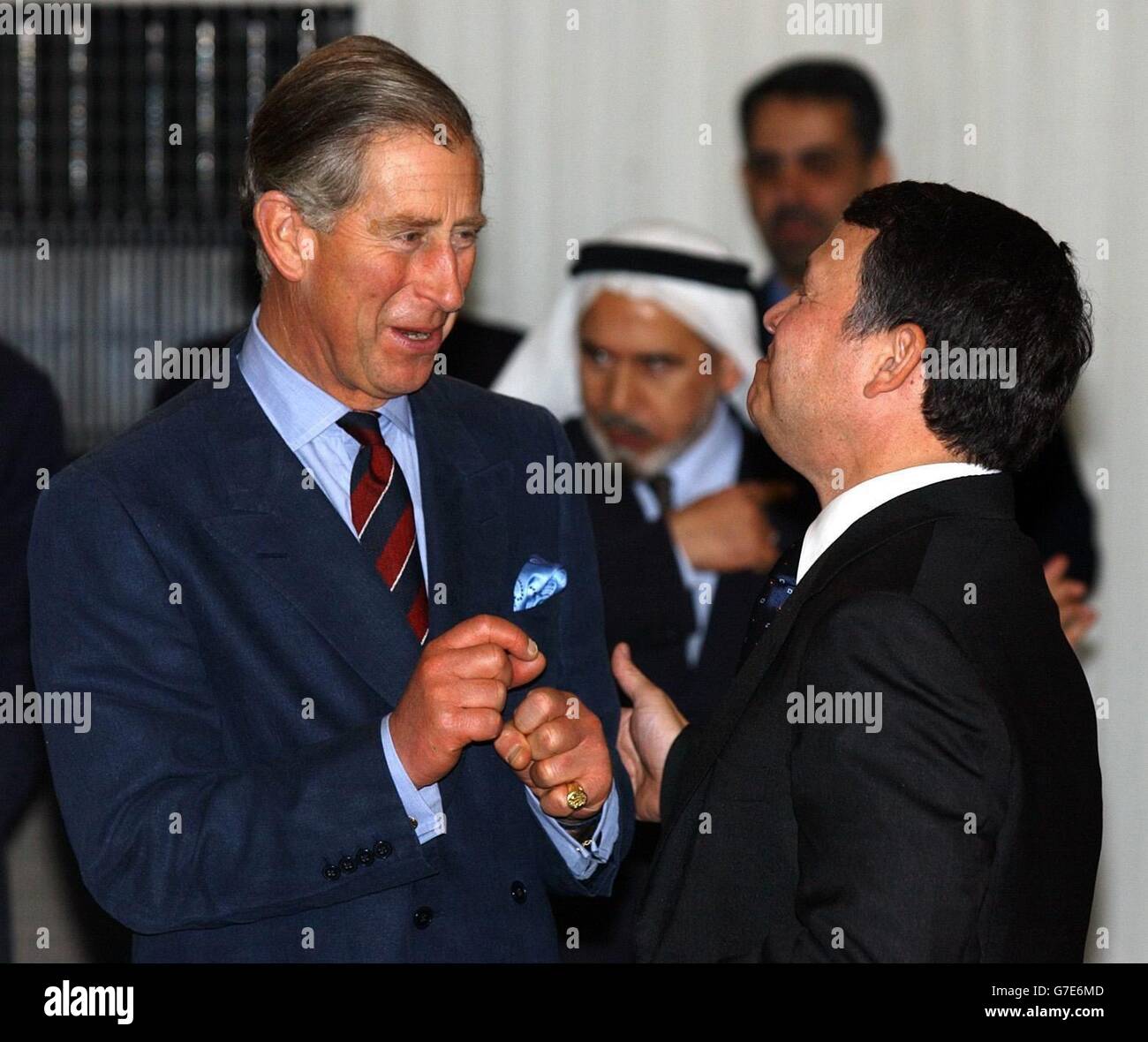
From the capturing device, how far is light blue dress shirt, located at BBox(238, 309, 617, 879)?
6.21 feet

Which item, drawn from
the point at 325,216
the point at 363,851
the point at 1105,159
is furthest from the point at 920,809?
the point at 1105,159

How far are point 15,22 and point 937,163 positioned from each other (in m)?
2.49

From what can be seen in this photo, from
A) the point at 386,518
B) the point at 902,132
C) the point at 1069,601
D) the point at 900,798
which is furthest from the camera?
the point at 902,132

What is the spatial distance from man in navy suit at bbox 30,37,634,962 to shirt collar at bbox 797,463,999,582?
1.11ft

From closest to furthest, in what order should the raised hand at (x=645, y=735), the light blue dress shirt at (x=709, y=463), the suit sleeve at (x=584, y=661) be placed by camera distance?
the suit sleeve at (x=584, y=661) → the raised hand at (x=645, y=735) → the light blue dress shirt at (x=709, y=463)

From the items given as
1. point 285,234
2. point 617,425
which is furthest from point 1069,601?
point 285,234

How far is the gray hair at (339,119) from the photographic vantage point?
5.92ft

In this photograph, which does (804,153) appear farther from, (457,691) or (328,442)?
(457,691)

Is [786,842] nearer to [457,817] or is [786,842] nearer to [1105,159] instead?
[457,817]

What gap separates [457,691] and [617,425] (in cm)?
202

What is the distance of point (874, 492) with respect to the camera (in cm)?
171

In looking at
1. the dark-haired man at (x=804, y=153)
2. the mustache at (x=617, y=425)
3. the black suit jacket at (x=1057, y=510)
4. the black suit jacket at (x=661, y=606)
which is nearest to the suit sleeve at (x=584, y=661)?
the black suit jacket at (x=661, y=606)

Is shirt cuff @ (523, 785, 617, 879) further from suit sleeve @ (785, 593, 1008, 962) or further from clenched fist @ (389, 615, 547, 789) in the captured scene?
suit sleeve @ (785, 593, 1008, 962)

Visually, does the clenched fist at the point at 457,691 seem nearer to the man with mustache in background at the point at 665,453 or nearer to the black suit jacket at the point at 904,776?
the black suit jacket at the point at 904,776
